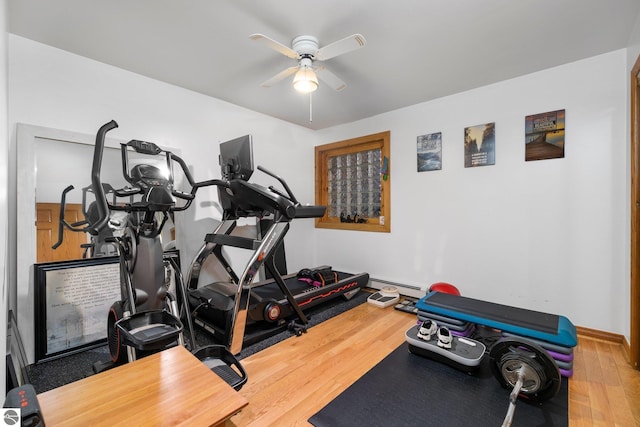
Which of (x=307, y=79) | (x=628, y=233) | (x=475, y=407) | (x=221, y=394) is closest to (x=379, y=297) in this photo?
(x=475, y=407)

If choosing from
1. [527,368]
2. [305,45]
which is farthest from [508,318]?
[305,45]

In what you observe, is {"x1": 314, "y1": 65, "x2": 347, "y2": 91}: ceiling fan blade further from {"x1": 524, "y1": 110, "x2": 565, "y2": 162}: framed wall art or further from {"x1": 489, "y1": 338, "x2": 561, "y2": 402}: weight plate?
{"x1": 489, "y1": 338, "x2": 561, "y2": 402}: weight plate

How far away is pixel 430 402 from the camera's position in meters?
1.63

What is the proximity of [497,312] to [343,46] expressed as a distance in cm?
225

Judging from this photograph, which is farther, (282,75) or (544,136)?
(544,136)

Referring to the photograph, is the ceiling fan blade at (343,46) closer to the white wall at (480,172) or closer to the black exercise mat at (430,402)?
the white wall at (480,172)

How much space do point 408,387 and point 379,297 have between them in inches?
61.8

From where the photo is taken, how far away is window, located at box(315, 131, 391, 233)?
386cm

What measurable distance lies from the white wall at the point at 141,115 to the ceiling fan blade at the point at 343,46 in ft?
5.51

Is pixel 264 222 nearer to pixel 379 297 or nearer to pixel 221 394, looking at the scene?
pixel 379 297

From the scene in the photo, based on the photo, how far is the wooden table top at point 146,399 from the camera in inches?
29.6

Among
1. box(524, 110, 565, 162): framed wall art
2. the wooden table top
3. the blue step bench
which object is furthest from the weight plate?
box(524, 110, 565, 162): framed wall art

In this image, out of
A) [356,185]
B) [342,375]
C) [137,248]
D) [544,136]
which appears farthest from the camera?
[356,185]

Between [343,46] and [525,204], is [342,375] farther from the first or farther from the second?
[525,204]
